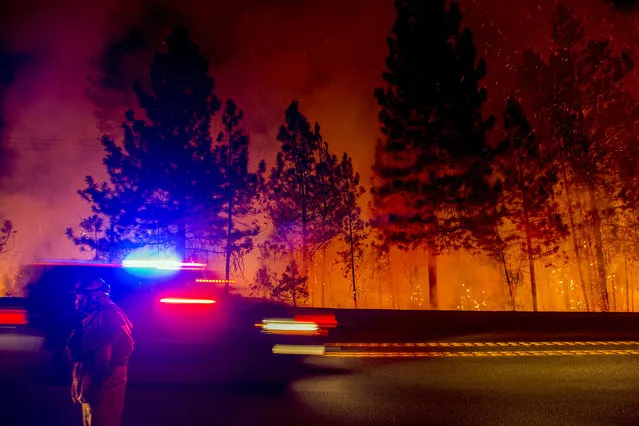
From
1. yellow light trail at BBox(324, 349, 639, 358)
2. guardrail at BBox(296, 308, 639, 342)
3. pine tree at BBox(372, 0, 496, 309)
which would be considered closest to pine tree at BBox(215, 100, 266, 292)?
pine tree at BBox(372, 0, 496, 309)

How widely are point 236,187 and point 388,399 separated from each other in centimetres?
2520

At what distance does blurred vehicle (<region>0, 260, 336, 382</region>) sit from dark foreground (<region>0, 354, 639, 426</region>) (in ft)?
1.20

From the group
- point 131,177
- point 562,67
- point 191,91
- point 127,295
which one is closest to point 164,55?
point 191,91

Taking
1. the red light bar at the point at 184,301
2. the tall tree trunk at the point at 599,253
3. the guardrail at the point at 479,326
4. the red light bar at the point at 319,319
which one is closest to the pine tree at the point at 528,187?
the tall tree trunk at the point at 599,253

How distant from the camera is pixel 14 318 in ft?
24.4

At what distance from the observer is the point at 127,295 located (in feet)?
24.6

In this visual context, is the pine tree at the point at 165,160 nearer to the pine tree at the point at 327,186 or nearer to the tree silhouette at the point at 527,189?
the pine tree at the point at 327,186

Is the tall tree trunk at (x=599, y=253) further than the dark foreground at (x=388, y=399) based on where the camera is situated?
Yes

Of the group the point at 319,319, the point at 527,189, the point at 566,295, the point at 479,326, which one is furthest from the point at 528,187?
the point at 319,319

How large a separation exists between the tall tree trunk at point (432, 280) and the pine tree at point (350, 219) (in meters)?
6.73

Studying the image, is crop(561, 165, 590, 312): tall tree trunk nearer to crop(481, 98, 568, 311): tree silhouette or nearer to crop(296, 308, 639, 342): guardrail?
crop(481, 98, 568, 311): tree silhouette

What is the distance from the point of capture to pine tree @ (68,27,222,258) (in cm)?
2966

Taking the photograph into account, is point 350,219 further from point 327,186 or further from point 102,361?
point 102,361

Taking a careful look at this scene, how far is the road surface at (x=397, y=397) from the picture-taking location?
6.20 m
